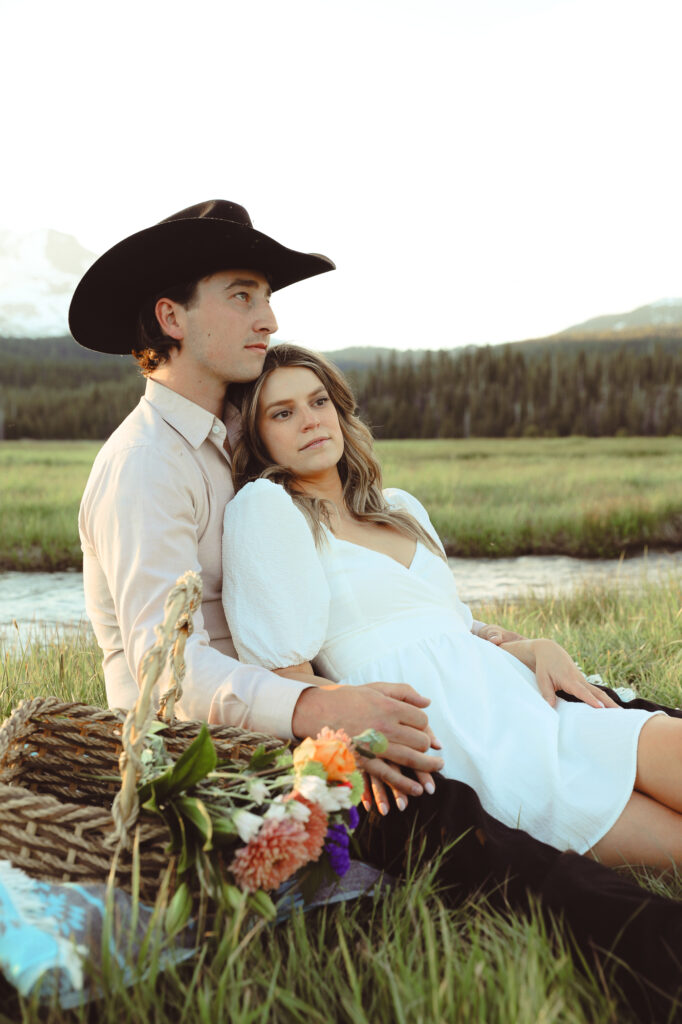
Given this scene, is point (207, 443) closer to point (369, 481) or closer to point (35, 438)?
point (369, 481)

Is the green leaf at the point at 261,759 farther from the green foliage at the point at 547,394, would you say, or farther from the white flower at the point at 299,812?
the green foliage at the point at 547,394

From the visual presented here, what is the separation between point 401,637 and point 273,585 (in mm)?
429

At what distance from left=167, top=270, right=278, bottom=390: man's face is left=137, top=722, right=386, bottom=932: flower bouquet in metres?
1.40

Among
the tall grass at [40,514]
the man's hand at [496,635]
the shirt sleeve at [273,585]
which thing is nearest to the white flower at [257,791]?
the shirt sleeve at [273,585]

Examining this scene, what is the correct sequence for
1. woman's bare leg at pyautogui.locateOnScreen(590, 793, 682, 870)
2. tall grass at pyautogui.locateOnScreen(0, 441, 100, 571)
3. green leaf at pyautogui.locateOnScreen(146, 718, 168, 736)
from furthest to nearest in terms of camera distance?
tall grass at pyautogui.locateOnScreen(0, 441, 100, 571)
woman's bare leg at pyautogui.locateOnScreen(590, 793, 682, 870)
green leaf at pyautogui.locateOnScreen(146, 718, 168, 736)

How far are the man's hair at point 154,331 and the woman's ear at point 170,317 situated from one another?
14 mm

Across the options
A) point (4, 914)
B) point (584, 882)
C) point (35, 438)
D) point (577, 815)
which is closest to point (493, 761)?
point (577, 815)

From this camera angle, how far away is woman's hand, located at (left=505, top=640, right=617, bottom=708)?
2.63 metres

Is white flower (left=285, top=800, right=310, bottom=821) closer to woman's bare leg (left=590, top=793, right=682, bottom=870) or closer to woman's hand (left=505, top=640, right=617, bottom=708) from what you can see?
woman's bare leg (left=590, top=793, right=682, bottom=870)

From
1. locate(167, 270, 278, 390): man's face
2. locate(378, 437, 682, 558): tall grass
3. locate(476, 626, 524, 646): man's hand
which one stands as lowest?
locate(378, 437, 682, 558): tall grass

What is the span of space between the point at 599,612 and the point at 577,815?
3920mm

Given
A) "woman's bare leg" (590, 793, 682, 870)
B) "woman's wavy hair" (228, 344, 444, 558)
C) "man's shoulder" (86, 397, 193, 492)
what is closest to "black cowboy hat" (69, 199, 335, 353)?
"woman's wavy hair" (228, 344, 444, 558)

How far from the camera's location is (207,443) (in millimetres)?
2848

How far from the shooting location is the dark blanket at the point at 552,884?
1.61 metres
